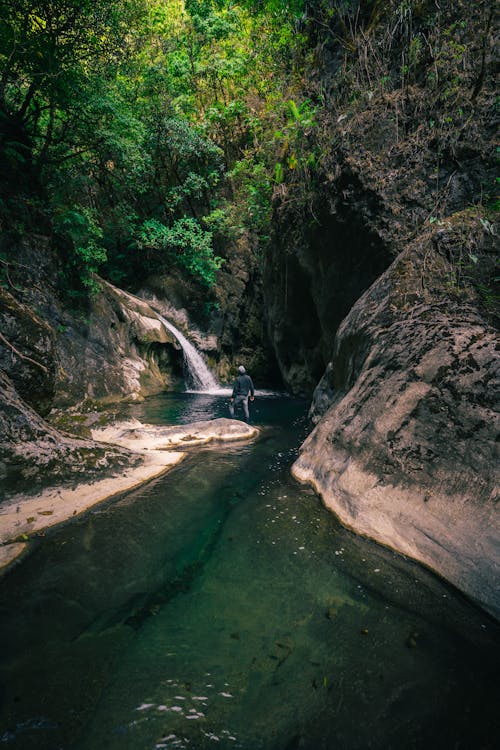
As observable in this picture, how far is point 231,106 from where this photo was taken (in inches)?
650

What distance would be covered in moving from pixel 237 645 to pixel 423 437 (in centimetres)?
259

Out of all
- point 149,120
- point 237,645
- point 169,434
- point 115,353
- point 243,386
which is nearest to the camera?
point 237,645

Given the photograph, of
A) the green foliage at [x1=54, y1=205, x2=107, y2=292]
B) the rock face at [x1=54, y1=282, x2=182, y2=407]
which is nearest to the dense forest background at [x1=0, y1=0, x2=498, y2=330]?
the green foliage at [x1=54, y1=205, x2=107, y2=292]

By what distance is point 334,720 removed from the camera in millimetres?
1840

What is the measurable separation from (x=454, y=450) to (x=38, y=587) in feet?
12.6

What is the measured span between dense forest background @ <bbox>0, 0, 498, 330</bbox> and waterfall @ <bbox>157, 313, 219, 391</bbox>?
359 centimetres

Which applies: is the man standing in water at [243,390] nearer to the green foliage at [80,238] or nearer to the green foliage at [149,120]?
the green foliage at [149,120]

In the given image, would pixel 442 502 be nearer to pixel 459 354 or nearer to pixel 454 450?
pixel 454 450

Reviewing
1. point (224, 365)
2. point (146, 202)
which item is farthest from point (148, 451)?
point (146, 202)

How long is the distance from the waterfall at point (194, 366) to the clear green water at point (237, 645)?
1266cm

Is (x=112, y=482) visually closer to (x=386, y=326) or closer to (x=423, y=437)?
(x=423, y=437)

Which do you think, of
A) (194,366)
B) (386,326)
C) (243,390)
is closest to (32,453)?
(386,326)

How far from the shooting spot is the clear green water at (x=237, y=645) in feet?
5.86

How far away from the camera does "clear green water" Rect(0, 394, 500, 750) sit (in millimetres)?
1786
